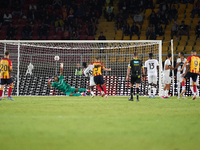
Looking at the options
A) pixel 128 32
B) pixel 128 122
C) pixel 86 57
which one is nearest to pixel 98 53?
pixel 86 57

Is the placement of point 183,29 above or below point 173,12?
below

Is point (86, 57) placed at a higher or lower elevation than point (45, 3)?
lower

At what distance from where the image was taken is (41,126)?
496 centimetres

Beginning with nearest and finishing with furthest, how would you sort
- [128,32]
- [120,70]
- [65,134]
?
[65,134] < [120,70] < [128,32]

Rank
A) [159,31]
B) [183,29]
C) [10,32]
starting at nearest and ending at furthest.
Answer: [159,31], [10,32], [183,29]

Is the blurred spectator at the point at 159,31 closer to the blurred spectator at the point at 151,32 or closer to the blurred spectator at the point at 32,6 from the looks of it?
the blurred spectator at the point at 151,32

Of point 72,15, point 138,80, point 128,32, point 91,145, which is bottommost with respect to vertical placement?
point 91,145

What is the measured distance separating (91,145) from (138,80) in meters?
8.10

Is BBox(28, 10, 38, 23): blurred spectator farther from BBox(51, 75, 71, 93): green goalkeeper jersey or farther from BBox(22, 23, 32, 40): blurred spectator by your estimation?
BBox(51, 75, 71, 93): green goalkeeper jersey

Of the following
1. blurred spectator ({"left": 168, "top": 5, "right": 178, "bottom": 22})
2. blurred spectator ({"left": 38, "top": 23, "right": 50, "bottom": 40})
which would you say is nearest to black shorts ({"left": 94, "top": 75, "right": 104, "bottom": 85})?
blurred spectator ({"left": 38, "top": 23, "right": 50, "bottom": 40})

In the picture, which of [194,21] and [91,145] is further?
[194,21]

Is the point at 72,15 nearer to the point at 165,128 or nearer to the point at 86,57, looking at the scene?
the point at 86,57

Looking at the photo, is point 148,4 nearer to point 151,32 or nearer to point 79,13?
point 151,32

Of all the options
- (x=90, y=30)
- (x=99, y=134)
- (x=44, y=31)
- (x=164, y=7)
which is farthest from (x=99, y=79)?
(x=164, y=7)
